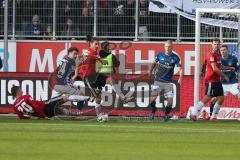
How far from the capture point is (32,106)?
23.7m

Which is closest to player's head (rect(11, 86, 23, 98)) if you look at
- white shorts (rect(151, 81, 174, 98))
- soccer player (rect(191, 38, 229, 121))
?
white shorts (rect(151, 81, 174, 98))

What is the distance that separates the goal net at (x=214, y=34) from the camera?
25672 millimetres

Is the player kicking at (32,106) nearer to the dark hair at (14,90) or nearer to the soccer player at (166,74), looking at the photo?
the dark hair at (14,90)

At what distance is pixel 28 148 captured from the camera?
15.6 metres

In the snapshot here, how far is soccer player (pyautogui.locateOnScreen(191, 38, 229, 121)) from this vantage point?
24.7 meters

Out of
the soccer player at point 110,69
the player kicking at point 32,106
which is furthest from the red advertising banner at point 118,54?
the player kicking at point 32,106

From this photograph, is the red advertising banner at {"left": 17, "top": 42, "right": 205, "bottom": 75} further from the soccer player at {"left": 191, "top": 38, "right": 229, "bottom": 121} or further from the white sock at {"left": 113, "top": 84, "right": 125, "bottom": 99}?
the soccer player at {"left": 191, "top": 38, "right": 229, "bottom": 121}

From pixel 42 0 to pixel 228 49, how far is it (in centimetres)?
629

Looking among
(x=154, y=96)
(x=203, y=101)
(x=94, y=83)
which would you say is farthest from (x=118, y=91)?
(x=203, y=101)

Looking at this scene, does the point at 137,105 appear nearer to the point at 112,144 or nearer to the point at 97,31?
the point at 97,31

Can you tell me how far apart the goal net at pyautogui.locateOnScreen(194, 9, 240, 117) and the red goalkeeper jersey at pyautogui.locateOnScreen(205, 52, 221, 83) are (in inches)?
22.3

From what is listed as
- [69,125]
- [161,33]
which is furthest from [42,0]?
[69,125]

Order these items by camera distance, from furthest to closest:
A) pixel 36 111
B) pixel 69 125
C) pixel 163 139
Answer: pixel 36 111 → pixel 69 125 → pixel 163 139

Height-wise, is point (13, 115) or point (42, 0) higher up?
point (42, 0)
